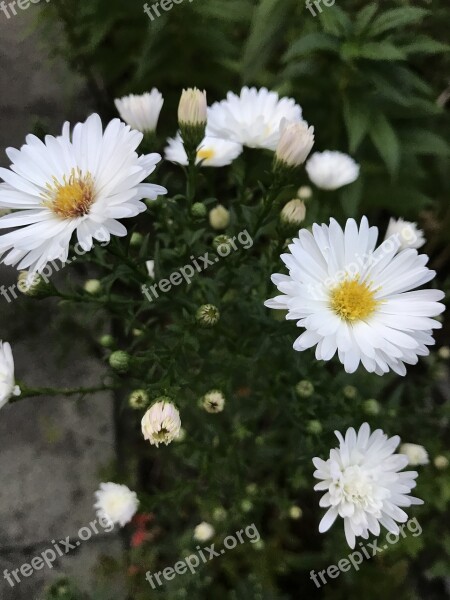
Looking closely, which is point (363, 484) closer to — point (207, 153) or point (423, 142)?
point (207, 153)

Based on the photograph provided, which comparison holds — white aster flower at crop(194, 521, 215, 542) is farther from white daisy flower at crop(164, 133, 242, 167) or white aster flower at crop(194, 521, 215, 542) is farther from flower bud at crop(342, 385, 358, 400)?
white daisy flower at crop(164, 133, 242, 167)

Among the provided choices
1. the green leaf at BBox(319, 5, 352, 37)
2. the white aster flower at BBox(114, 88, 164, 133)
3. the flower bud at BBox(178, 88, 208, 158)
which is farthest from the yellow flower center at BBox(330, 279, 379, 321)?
the green leaf at BBox(319, 5, 352, 37)

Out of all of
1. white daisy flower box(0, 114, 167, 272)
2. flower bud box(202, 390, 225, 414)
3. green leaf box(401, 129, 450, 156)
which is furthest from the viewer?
green leaf box(401, 129, 450, 156)

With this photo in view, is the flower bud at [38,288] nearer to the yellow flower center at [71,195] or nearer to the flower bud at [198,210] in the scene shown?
the yellow flower center at [71,195]

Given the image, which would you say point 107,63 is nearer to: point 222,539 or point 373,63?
point 373,63

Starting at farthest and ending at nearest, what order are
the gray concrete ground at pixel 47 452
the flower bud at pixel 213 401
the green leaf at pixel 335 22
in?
the gray concrete ground at pixel 47 452
the green leaf at pixel 335 22
the flower bud at pixel 213 401

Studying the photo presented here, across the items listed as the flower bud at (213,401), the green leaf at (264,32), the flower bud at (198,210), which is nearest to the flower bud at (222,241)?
the flower bud at (198,210)
